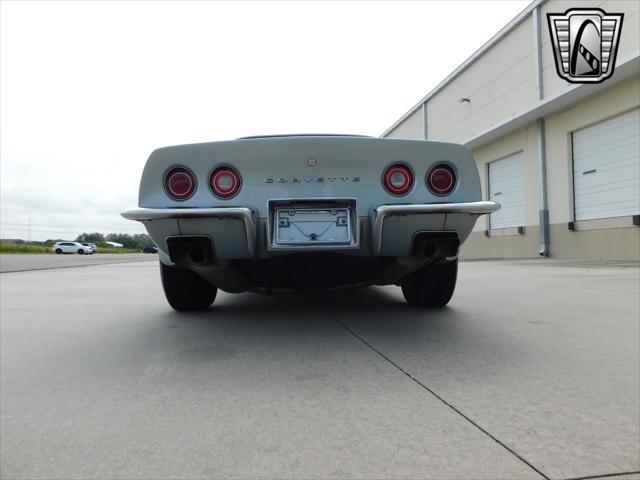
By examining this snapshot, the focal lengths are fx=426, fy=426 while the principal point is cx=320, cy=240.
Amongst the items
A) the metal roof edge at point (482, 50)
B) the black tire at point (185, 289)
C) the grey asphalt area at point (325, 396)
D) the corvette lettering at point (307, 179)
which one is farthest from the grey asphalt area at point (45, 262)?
the metal roof edge at point (482, 50)

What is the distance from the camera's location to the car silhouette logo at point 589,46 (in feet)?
30.0

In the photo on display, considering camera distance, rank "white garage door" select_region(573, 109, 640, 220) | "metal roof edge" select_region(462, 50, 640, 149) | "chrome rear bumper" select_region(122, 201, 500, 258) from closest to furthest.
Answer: "chrome rear bumper" select_region(122, 201, 500, 258), "metal roof edge" select_region(462, 50, 640, 149), "white garage door" select_region(573, 109, 640, 220)

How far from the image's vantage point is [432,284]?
9.18ft

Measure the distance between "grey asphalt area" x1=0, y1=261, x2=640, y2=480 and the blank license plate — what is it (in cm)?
49

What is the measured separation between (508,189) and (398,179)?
519 inches

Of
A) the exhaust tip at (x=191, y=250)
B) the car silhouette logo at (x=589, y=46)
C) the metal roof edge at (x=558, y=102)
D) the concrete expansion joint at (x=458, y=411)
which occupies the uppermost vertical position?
the car silhouette logo at (x=589, y=46)

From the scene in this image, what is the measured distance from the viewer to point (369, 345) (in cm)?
197

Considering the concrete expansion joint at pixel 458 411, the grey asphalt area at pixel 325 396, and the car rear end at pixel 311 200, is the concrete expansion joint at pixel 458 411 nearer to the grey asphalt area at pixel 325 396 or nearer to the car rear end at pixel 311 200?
the grey asphalt area at pixel 325 396

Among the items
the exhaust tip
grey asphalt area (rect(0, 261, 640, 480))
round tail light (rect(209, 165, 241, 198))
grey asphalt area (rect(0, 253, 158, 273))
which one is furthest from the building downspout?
grey asphalt area (rect(0, 253, 158, 273))

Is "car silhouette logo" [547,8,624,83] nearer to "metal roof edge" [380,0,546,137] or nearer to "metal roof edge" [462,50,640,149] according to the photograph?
"metal roof edge" [462,50,640,149]

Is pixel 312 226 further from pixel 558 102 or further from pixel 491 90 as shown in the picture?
pixel 491 90

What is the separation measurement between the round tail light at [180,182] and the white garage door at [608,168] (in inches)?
403

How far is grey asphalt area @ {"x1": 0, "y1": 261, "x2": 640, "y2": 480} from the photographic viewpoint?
3.32ft

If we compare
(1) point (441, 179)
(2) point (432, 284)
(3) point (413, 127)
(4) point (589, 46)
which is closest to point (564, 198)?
(4) point (589, 46)
